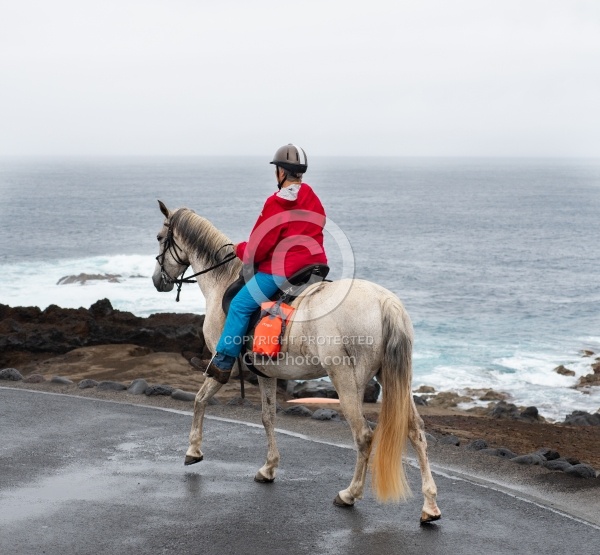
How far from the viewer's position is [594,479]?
31.5ft

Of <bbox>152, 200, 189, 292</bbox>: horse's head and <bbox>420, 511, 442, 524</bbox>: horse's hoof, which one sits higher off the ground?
<bbox>152, 200, 189, 292</bbox>: horse's head

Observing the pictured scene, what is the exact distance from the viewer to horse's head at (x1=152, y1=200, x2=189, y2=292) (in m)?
9.92

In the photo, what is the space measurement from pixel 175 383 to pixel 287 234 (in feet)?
34.0

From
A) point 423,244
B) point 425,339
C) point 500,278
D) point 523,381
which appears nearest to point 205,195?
point 423,244

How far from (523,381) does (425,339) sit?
7694mm

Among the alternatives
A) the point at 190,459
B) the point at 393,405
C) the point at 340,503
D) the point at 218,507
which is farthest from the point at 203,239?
the point at 340,503

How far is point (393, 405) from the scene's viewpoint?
312 inches

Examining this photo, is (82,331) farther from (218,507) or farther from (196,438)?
(218,507)

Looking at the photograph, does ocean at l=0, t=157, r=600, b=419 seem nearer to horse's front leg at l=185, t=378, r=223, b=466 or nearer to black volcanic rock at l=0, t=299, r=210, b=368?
horse's front leg at l=185, t=378, r=223, b=466

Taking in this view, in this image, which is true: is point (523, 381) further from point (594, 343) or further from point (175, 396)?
point (175, 396)

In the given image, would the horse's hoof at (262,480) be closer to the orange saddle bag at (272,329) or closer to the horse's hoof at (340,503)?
the horse's hoof at (340,503)

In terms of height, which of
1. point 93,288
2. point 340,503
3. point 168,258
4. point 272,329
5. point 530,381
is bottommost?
point 93,288

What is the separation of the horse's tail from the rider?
119 cm

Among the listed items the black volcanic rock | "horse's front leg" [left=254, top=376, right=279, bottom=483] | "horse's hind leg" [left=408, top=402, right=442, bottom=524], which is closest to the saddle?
"horse's front leg" [left=254, top=376, right=279, bottom=483]
